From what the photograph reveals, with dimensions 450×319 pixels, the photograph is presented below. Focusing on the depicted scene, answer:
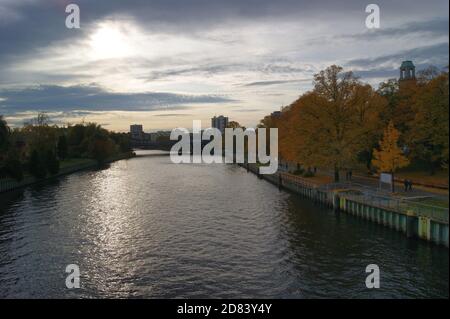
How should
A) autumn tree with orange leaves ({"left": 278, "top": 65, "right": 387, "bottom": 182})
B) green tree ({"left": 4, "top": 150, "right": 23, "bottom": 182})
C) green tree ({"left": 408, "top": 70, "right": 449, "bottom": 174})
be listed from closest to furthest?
green tree ({"left": 408, "top": 70, "right": 449, "bottom": 174}) → autumn tree with orange leaves ({"left": 278, "top": 65, "right": 387, "bottom": 182}) → green tree ({"left": 4, "top": 150, "right": 23, "bottom": 182})

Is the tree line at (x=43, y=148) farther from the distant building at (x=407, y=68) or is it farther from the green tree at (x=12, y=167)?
the distant building at (x=407, y=68)

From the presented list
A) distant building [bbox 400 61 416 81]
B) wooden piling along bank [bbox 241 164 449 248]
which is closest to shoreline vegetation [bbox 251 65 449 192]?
wooden piling along bank [bbox 241 164 449 248]

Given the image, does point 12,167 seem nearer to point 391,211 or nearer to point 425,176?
point 391,211

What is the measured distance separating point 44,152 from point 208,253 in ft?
279

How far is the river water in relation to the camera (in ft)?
98.2

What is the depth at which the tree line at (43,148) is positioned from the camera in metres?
86.9

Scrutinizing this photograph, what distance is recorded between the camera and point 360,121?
68000 mm

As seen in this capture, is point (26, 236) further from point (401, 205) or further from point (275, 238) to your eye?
point (401, 205)

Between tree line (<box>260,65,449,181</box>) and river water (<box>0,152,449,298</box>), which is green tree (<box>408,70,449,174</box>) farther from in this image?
river water (<box>0,152,449,298</box>)

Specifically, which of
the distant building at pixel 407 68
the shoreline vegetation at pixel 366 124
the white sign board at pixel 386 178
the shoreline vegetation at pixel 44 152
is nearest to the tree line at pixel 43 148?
the shoreline vegetation at pixel 44 152

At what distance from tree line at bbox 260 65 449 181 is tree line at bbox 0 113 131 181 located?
59180mm

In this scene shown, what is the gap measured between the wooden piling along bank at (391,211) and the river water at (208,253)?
3.39 feet

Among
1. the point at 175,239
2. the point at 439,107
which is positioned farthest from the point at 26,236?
the point at 439,107

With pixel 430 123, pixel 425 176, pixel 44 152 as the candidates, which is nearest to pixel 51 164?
pixel 44 152
